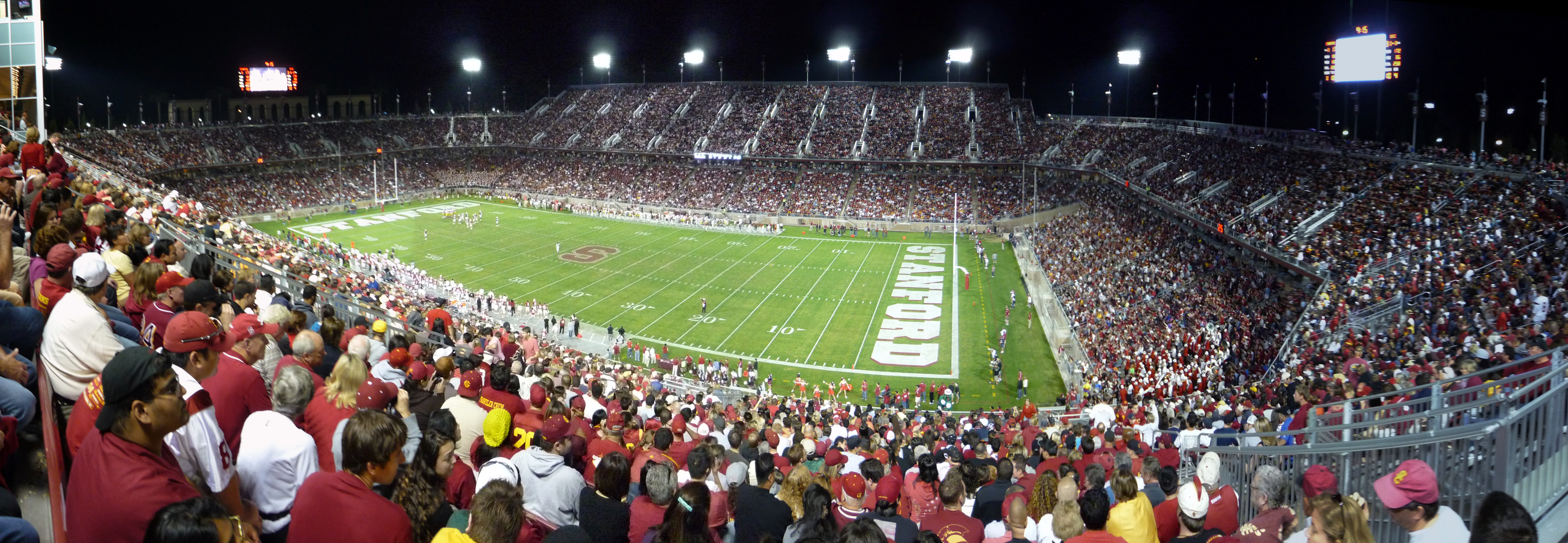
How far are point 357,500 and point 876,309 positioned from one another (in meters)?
35.7

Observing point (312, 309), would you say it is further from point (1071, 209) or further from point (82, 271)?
point (1071, 209)

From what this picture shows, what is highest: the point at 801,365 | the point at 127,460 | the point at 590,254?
the point at 127,460

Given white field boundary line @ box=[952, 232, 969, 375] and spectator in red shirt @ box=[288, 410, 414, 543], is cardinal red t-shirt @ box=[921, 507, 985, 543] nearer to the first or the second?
spectator in red shirt @ box=[288, 410, 414, 543]

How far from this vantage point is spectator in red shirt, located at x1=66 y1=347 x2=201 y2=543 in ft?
11.9

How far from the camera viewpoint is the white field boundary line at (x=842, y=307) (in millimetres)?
33094

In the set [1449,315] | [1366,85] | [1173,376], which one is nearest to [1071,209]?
[1366,85]

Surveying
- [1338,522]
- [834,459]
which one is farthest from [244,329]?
[1338,522]

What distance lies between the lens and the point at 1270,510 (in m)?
6.41

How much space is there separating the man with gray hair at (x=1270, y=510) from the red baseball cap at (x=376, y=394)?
20.0 feet

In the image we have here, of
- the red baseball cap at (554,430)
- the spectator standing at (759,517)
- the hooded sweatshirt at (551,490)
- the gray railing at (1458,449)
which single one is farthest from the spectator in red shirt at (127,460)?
the gray railing at (1458,449)

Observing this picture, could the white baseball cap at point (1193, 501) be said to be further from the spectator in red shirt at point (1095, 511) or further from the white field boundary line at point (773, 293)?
the white field boundary line at point (773, 293)

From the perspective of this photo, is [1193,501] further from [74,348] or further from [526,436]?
[74,348]

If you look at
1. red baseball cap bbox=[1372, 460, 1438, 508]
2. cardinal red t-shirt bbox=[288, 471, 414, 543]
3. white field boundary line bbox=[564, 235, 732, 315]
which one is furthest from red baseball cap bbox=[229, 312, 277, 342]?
white field boundary line bbox=[564, 235, 732, 315]

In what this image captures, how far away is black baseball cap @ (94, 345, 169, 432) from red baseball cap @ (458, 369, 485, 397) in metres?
4.04
